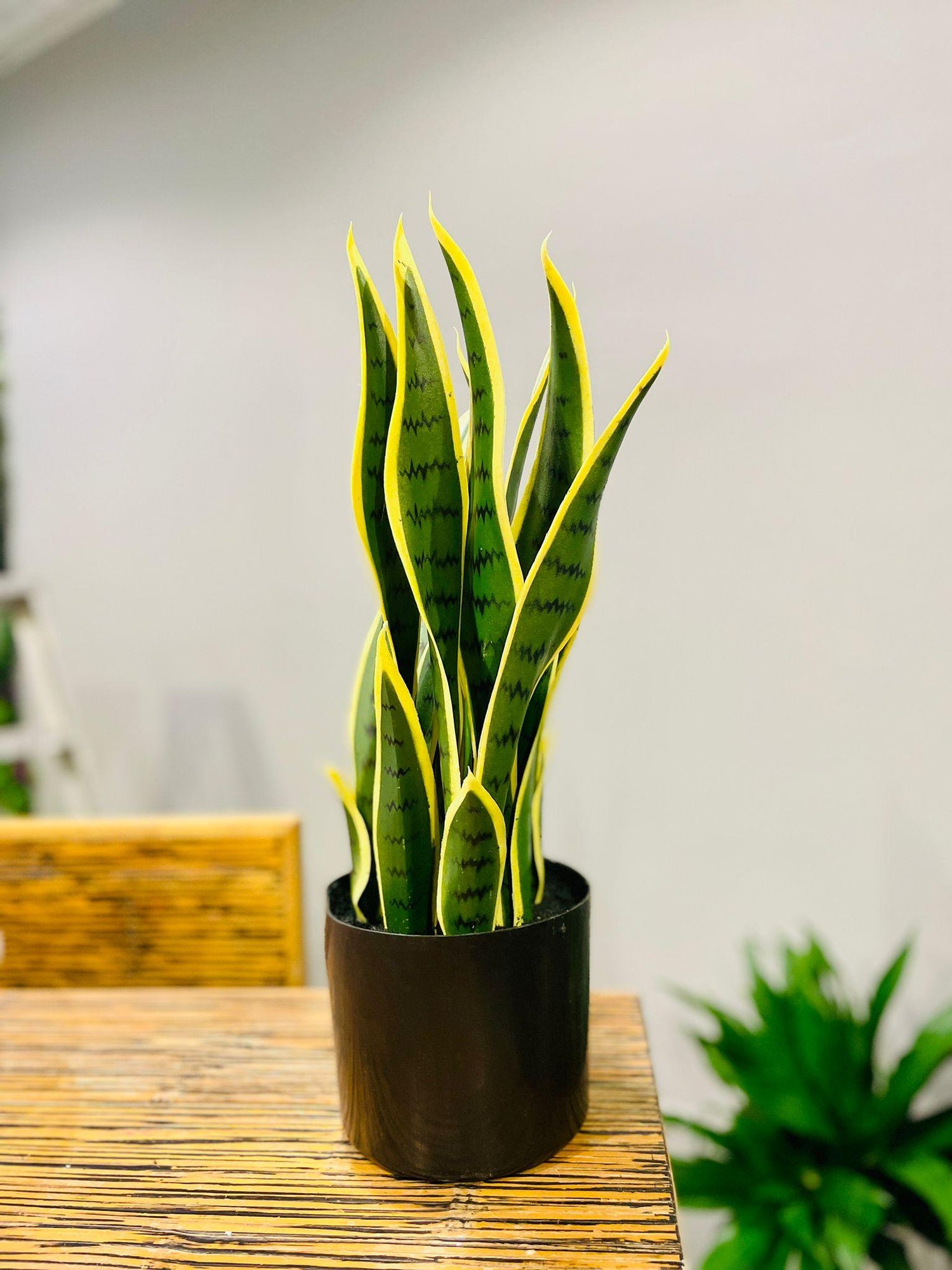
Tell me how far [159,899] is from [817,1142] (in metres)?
0.86

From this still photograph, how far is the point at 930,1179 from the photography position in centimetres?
106

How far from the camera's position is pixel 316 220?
184cm

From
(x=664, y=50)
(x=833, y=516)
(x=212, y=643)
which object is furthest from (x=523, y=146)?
(x=212, y=643)

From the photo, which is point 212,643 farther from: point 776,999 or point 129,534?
point 776,999

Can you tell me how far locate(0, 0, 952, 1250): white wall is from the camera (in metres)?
Answer: 1.41

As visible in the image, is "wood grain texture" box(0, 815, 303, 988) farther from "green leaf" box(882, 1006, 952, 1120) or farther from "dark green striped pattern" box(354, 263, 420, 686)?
"green leaf" box(882, 1006, 952, 1120)

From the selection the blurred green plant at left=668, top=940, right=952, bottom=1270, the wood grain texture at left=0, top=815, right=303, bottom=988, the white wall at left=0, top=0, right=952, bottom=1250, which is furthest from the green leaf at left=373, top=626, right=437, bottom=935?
the white wall at left=0, top=0, right=952, bottom=1250

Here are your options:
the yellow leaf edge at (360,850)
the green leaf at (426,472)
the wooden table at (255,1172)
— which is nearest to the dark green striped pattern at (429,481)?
the green leaf at (426,472)

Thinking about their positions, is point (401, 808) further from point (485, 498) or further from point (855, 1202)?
point (855, 1202)

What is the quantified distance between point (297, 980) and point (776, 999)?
2.10 feet

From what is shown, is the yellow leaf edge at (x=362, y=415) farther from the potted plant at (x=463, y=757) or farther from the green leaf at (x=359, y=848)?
the green leaf at (x=359, y=848)

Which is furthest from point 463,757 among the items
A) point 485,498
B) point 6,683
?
point 6,683

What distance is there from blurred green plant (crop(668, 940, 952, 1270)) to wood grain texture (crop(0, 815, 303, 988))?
0.52m

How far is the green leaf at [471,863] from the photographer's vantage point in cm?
50
